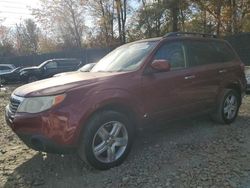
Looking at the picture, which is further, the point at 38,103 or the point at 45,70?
the point at 45,70

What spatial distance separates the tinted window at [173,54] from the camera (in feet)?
16.9

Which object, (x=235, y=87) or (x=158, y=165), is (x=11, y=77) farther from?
(x=158, y=165)

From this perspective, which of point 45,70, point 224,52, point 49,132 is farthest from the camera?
point 45,70

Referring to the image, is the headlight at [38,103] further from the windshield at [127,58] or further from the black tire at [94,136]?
the windshield at [127,58]

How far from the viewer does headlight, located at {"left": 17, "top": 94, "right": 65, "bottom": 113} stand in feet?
13.1

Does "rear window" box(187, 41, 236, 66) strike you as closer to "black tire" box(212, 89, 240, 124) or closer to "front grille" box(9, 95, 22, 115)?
"black tire" box(212, 89, 240, 124)

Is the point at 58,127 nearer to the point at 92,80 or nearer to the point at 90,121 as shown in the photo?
the point at 90,121

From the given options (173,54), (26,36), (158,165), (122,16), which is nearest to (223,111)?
(173,54)

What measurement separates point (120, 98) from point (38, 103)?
1079 millimetres

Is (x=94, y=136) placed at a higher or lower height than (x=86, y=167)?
higher

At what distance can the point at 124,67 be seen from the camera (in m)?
4.99

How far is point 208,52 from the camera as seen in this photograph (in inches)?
240

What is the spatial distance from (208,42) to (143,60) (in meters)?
1.95

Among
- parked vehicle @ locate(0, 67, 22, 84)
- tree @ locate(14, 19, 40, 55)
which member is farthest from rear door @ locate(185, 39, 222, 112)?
tree @ locate(14, 19, 40, 55)
